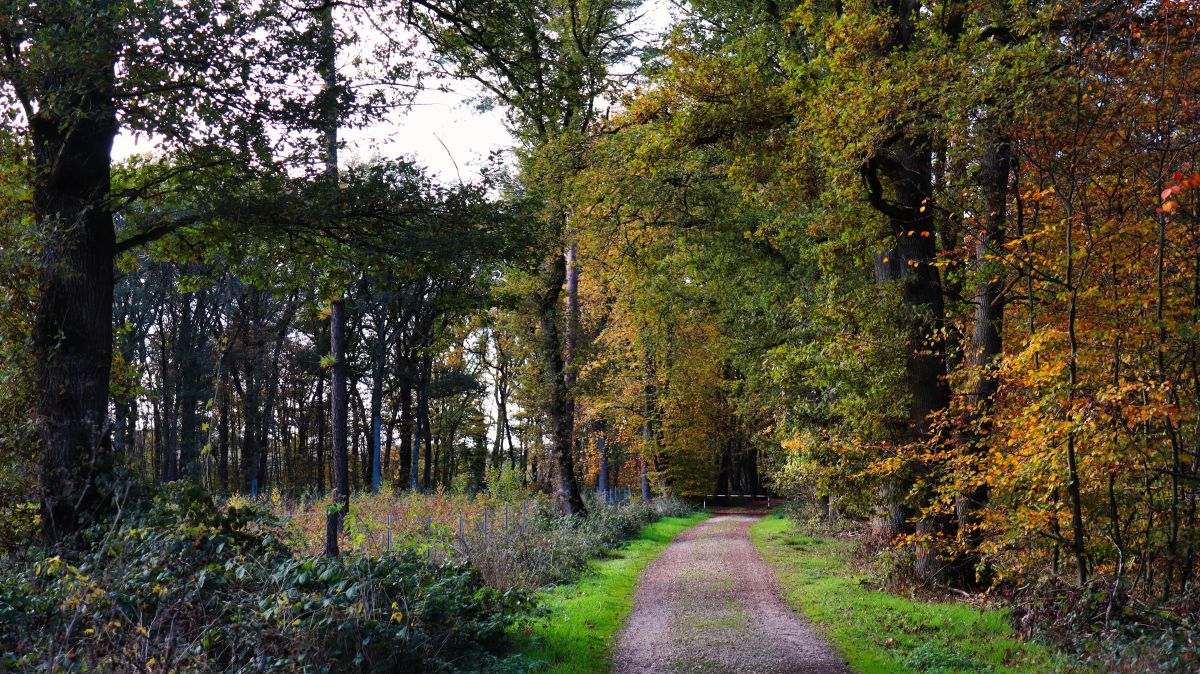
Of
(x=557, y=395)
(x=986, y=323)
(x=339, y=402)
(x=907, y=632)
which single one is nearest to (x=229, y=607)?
(x=907, y=632)

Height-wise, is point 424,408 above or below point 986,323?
below

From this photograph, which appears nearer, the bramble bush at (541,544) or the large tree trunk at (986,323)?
the large tree trunk at (986,323)

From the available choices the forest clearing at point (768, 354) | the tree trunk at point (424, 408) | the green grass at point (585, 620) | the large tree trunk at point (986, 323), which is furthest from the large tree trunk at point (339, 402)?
the tree trunk at point (424, 408)

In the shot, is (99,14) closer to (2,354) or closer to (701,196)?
(2,354)

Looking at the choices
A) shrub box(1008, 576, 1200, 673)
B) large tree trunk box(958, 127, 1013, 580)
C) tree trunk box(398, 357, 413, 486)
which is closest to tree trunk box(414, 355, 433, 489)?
tree trunk box(398, 357, 413, 486)

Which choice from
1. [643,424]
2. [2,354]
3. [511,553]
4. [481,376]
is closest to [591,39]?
[511,553]

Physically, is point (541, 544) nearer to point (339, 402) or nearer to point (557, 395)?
point (339, 402)

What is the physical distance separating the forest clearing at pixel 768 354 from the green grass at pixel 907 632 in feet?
0.23

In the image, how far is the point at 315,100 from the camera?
9.78 m

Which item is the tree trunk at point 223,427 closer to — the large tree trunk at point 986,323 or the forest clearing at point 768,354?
the forest clearing at point 768,354

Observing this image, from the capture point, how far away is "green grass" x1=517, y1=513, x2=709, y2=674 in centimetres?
807

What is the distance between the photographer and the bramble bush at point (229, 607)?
17.8 feet

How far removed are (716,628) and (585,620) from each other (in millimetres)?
1595

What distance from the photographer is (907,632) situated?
9.10m
